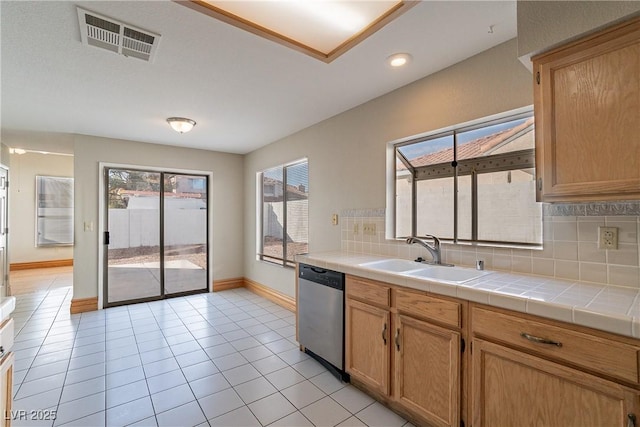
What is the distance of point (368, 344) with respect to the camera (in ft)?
6.83

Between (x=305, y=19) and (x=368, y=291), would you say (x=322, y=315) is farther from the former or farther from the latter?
(x=305, y=19)

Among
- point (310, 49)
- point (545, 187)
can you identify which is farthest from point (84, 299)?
point (545, 187)

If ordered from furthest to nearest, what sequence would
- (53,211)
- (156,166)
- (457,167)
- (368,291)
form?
(53,211) → (156,166) → (457,167) → (368,291)

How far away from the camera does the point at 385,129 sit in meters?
2.76

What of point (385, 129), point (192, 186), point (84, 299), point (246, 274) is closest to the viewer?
point (385, 129)

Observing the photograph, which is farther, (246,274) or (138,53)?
(246,274)

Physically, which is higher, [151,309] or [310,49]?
[310,49]

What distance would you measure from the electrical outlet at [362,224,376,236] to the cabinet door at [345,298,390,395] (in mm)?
832

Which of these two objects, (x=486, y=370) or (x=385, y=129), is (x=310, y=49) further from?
(x=486, y=370)

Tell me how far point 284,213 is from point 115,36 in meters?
2.94

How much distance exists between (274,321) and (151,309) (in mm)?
1883

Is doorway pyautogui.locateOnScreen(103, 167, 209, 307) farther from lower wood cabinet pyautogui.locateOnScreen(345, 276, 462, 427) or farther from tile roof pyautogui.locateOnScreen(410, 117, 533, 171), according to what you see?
tile roof pyautogui.locateOnScreen(410, 117, 533, 171)

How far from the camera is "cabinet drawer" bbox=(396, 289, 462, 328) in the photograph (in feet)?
5.17

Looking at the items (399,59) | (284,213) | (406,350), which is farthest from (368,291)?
(284,213)
